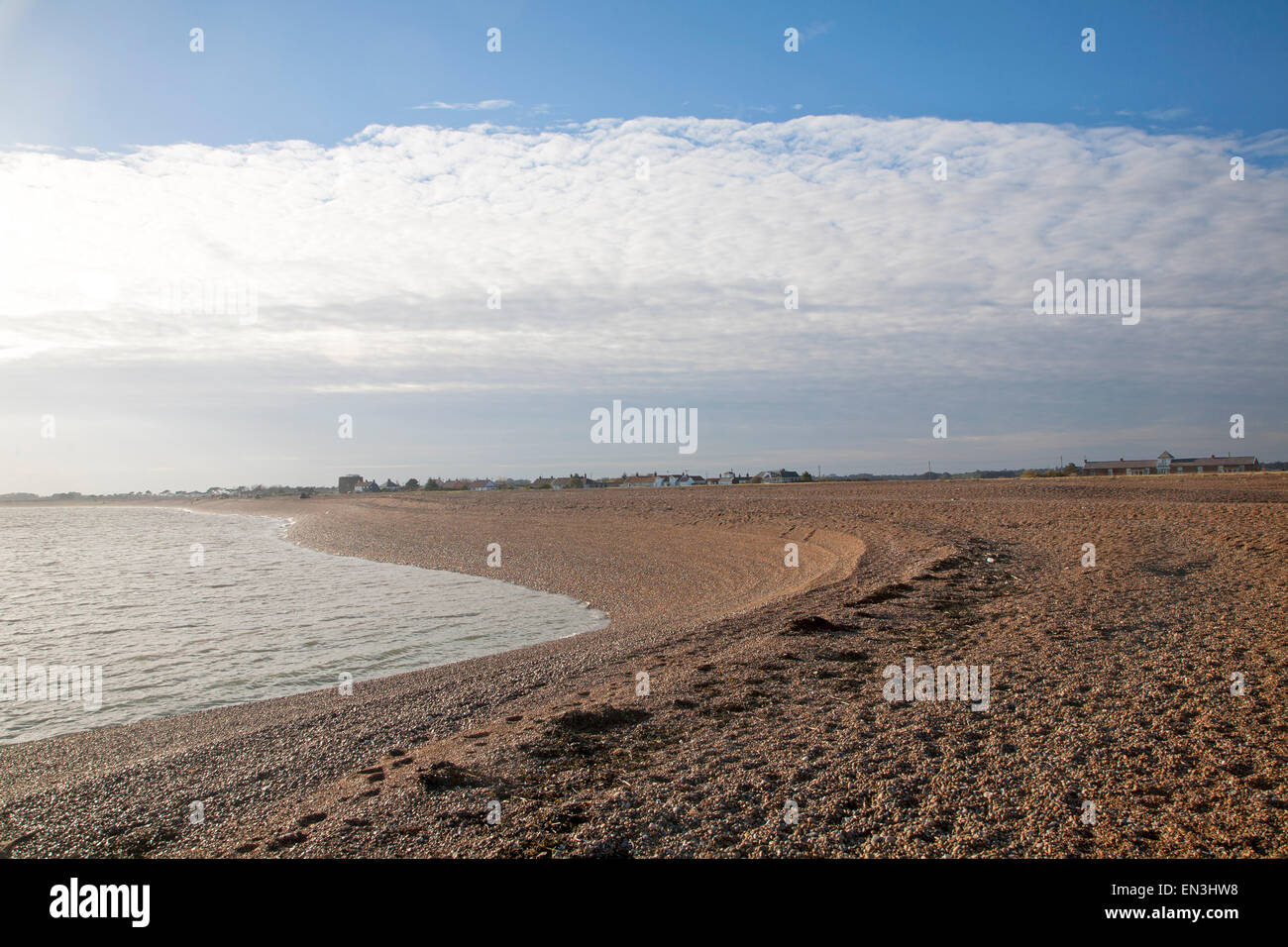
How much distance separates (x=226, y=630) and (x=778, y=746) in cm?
1480

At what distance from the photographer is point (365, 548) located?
35625mm

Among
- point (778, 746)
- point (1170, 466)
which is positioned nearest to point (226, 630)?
point (778, 746)

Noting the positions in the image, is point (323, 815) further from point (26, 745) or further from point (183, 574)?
point (183, 574)

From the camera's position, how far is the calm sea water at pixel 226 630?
38.9 ft

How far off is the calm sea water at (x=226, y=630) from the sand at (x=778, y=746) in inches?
55.5

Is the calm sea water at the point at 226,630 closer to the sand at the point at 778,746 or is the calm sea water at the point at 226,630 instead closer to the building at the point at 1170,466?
the sand at the point at 778,746

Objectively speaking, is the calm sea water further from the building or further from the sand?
the building

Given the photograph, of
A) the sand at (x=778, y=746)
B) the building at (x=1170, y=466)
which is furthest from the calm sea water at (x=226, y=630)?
the building at (x=1170, y=466)

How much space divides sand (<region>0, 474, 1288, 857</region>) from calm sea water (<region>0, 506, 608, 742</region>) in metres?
1.41

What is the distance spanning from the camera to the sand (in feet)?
17.3

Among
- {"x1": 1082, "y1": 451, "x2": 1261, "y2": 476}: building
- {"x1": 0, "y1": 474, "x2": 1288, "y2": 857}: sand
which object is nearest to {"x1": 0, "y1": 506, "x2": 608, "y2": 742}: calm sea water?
{"x1": 0, "y1": 474, "x2": 1288, "y2": 857}: sand
